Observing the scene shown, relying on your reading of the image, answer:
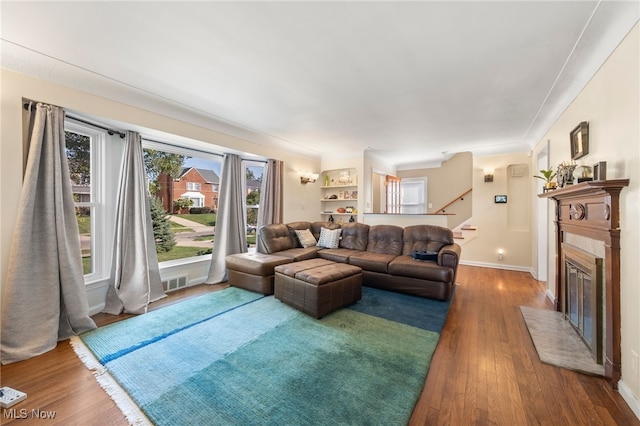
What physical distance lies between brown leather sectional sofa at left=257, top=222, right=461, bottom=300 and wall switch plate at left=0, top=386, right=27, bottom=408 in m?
2.89

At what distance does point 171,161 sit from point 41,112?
169 cm

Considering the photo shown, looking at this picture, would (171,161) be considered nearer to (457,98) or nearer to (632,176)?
(457,98)

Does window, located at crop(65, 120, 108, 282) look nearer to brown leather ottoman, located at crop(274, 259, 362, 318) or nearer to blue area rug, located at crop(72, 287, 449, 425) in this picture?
blue area rug, located at crop(72, 287, 449, 425)

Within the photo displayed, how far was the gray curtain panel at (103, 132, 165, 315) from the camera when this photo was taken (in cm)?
307

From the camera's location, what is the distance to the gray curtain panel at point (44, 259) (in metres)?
2.14

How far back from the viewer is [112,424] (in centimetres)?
148

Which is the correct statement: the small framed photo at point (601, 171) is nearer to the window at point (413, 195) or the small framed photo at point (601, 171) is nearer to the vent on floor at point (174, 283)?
the vent on floor at point (174, 283)

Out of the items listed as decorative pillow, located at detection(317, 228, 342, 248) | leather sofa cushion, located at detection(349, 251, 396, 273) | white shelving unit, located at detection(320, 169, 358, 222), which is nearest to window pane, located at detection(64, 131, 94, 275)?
decorative pillow, located at detection(317, 228, 342, 248)

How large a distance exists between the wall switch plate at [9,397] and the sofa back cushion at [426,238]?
14.6 ft

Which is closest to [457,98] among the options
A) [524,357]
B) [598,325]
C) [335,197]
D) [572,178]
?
[572,178]

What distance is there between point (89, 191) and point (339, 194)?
180 inches

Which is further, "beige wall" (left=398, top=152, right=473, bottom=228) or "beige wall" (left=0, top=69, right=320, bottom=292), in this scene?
"beige wall" (left=398, top=152, right=473, bottom=228)

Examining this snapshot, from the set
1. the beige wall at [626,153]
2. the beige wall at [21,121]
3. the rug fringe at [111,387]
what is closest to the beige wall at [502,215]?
the beige wall at [626,153]

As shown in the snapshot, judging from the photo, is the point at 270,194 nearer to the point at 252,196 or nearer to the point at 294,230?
the point at 252,196
